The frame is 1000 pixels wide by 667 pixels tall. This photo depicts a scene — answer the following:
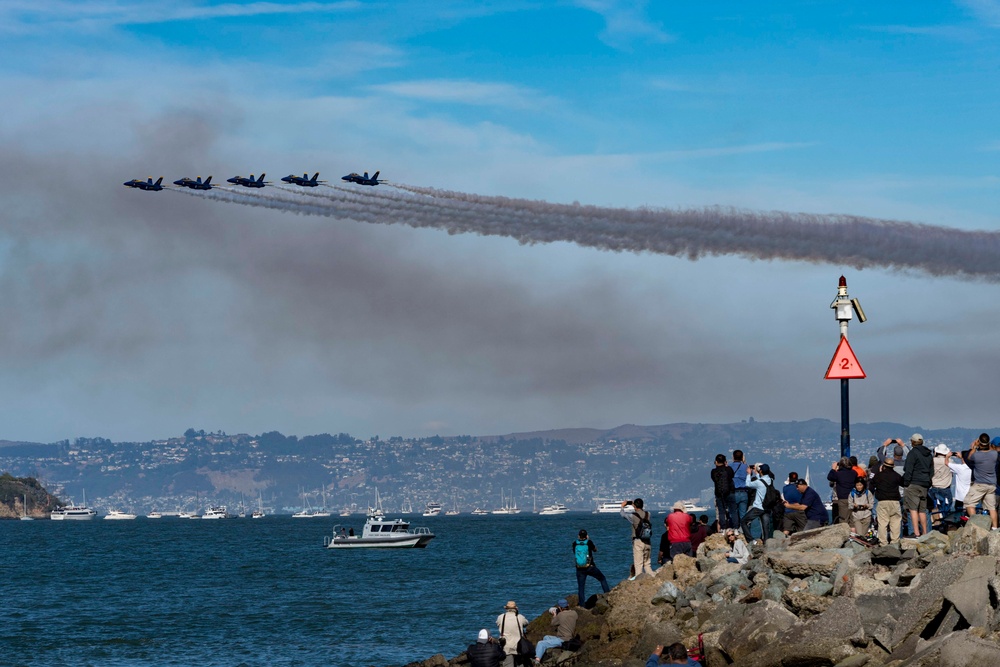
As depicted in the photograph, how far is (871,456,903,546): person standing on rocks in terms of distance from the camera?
25734 millimetres

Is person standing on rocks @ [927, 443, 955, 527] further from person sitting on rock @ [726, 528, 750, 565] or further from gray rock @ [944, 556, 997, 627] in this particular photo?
gray rock @ [944, 556, 997, 627]

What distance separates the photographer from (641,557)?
3100 centimetres

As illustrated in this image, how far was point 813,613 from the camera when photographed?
2389 centimetres

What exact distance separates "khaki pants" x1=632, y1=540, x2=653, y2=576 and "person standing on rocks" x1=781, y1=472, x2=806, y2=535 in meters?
3.54

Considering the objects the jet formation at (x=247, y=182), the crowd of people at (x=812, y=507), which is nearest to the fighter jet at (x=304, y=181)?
the jet formation at (x=247, y=182)

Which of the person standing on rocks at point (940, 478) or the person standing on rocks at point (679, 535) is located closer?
the person standing on rocks at point (940, 478)

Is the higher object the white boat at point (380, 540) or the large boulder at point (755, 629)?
the large boulder at point (755, 629)

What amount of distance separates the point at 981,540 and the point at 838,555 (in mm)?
3469

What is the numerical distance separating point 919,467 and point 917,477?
0.25 meters

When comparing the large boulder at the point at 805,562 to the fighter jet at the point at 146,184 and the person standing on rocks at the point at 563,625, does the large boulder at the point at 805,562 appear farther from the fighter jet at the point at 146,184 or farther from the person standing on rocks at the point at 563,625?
the fighter jet at the point at 146,184

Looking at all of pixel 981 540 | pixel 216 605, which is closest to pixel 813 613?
pixel 981 540

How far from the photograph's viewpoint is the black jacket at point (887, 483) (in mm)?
25688

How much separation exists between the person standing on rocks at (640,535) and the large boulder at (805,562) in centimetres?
449

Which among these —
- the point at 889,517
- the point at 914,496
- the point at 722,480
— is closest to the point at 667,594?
the point at 722,480
